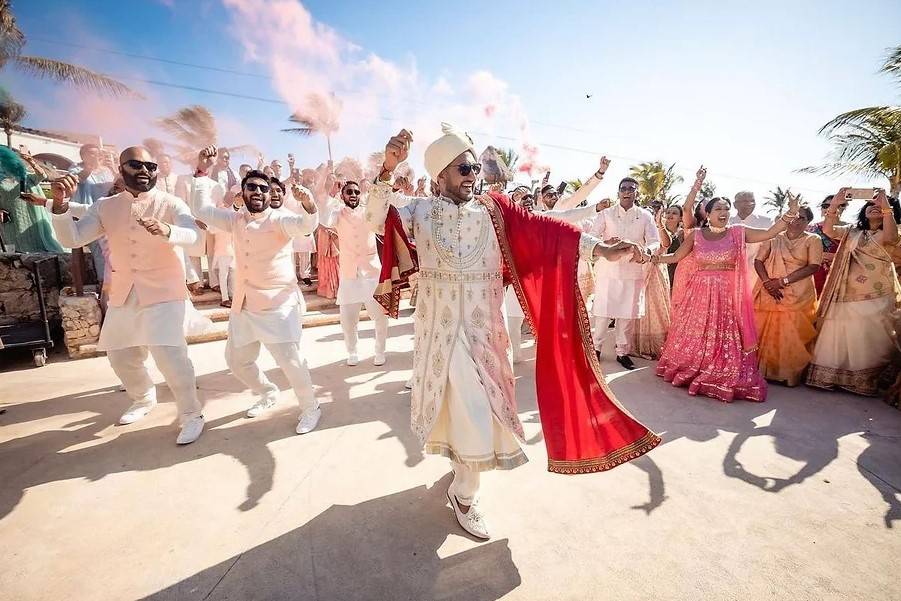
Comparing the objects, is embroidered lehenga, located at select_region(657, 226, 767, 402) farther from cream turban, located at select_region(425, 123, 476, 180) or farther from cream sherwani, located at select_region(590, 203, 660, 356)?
cream turban, located at select_region(425, 123, 476, 180)

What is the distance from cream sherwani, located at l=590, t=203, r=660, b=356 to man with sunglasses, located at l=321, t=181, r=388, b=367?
313cm

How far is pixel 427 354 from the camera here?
2.42 metres

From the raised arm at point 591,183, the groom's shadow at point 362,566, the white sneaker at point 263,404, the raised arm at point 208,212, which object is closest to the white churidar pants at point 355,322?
the white sneaker at point 263,404

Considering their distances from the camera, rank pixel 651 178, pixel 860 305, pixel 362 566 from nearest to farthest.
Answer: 1. pixel 362 566
2. pixel 860 305
3. pixel 651 178

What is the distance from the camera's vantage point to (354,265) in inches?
Result: 213

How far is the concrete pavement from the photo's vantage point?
79.2 inches

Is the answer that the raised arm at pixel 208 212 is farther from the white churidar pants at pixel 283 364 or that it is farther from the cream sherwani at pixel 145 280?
the white churidar pants at pixel 283 364

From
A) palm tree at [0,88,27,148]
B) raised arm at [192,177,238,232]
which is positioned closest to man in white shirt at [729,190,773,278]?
raised arm at [192,177,238,232]

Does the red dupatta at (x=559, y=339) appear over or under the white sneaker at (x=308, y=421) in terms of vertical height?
over

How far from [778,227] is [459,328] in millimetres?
3964

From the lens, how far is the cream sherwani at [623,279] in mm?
5605

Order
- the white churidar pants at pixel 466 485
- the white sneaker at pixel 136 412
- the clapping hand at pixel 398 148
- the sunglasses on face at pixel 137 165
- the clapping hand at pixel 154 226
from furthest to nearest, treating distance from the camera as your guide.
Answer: the white sneaker at pixel 136 412 < the sunglasses on face at pixel 137 165 < the clapping hand at pixel 154 226 < the white churidar pants at pixel 466 485 < the clapping hand at pixel 398 148

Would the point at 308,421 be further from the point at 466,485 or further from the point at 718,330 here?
the point at 718,330

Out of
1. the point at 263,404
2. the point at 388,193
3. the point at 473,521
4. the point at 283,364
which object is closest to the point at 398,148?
the point at 388,193
